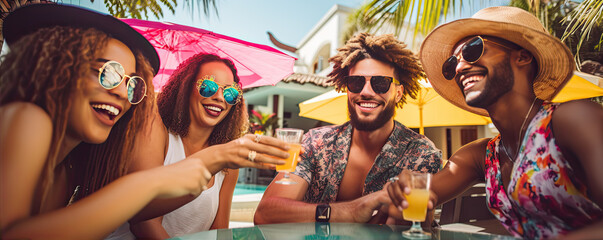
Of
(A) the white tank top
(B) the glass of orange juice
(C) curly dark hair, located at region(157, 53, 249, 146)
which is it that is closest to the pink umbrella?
(C) curly dark hair, located at region(157, 53, 249, 146)

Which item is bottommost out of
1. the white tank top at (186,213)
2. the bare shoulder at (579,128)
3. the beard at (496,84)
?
the white tank top at (186,213)

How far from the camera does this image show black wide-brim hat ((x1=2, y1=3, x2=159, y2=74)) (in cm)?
134

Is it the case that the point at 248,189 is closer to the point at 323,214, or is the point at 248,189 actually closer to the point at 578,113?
the point at 323,214

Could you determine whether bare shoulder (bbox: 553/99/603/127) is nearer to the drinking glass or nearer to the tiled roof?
the drinking glass

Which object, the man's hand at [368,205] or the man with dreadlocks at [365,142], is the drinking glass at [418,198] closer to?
the man's hand at [368,205]

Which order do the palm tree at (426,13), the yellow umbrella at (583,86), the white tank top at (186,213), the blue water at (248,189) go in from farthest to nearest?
the blue water at (248,189) < the yellow umbrella at (583,86) < the palm tree at (426,13) < the white tank top at (186,213)

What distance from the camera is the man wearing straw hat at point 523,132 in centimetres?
154

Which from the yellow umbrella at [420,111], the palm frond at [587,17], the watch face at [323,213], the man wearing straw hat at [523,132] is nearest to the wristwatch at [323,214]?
the watch face at [323,213]

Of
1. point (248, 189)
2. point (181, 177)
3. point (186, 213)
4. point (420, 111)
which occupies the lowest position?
point (248, 189)

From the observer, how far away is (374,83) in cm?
279

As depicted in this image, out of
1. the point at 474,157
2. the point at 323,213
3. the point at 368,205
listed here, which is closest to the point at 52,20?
the point at 323,213

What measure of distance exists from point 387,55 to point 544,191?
1678mm

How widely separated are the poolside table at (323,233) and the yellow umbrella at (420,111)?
3.90m

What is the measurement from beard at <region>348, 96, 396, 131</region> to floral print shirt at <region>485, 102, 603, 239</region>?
3.65ft
